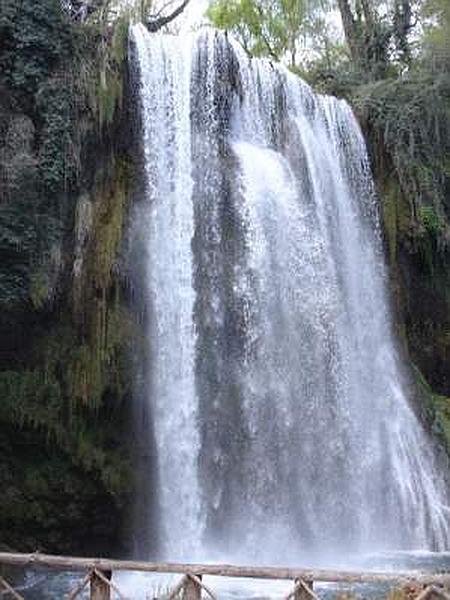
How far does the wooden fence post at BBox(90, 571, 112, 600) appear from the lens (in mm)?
6414

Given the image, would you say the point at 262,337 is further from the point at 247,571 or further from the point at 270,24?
the point at 270,24

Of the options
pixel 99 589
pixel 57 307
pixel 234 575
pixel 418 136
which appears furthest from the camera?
pixel 418 136

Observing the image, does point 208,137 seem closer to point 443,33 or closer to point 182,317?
point 182,317

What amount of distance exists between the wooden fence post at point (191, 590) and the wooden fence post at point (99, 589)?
2.04ft

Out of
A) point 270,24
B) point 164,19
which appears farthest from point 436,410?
point 270,24

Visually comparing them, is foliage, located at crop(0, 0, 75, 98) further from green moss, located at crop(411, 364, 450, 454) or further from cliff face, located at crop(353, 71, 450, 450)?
green moss, located at crop(411, 364, 450, 454)

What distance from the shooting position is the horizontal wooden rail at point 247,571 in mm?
5766

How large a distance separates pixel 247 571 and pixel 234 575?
104mm

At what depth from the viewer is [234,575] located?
609cm

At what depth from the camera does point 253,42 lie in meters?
23.8

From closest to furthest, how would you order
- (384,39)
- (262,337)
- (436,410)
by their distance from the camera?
(262,337)
(436,410)
(384,39)

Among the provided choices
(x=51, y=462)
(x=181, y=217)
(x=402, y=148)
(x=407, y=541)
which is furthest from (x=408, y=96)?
(x=51, y=462)

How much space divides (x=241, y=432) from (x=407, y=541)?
307cm

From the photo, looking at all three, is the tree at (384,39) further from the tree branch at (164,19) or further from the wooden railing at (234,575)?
the wooden railing at (234,575)
